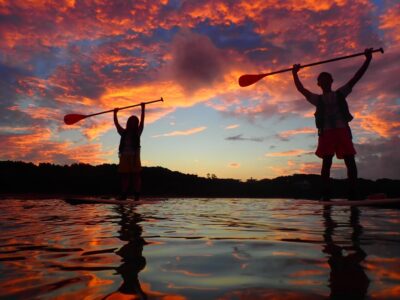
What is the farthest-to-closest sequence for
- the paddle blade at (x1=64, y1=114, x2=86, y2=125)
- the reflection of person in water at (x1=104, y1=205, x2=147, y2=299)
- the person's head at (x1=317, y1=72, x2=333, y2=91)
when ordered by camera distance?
1. the paddle blade at (x1=64, y1=114, x2=86, y2=125)
2. the person's head at (x1=317, y1=72, x2=333, y2=91)
3. the reflection of person in water at (x1=104, y1=205, x2=147, y2=299)

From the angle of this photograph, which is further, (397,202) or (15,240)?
(397,202)

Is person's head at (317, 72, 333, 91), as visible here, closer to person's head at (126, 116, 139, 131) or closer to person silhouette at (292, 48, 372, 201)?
person silhouette at (292, 48, 372, 201)

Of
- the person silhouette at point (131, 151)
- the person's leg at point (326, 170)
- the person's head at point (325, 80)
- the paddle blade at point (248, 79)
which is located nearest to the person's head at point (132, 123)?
the person silhouette at point (131, 151)

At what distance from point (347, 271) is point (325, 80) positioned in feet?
20.5

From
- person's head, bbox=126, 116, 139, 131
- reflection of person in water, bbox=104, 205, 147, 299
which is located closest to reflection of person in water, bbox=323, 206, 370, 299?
reflection of person in water, bbox=104, 205, 147, 299

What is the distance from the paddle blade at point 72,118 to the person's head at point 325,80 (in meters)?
9.00

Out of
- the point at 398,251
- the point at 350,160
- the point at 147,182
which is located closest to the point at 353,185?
the point at 350,160

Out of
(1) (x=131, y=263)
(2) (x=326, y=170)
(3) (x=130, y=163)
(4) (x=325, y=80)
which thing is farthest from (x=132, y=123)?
(1) (x=131, y=263)

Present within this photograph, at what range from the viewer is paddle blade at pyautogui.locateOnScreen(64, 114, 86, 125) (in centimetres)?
1343

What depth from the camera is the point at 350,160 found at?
23.5 feet

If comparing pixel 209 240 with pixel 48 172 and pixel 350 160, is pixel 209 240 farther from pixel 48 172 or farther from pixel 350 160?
pixel 48 172

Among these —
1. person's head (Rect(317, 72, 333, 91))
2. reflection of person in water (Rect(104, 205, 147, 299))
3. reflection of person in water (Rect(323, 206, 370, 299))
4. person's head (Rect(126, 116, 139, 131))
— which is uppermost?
person's head (Rect(317, 72, 333, 91))

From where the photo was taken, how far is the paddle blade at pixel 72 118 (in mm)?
13427

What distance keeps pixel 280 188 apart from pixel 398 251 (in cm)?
3169
